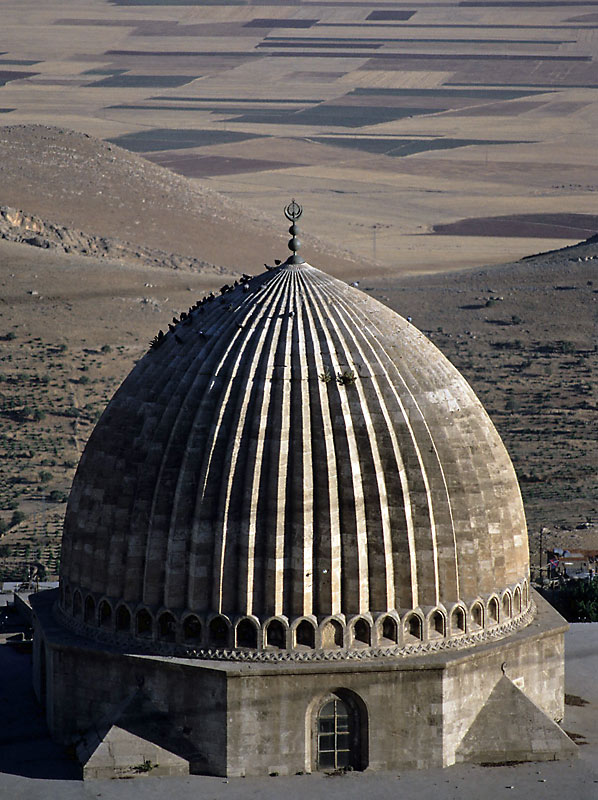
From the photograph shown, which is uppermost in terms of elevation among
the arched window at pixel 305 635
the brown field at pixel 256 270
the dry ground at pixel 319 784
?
the brown field at pixel 256 270

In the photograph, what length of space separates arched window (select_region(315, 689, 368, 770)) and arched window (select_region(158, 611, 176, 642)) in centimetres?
319

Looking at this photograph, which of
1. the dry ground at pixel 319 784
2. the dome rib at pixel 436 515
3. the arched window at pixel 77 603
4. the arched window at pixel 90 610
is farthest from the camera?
the arched window at pixel 77 603

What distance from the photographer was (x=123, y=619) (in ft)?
126

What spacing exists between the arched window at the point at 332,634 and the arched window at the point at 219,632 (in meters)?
1.87

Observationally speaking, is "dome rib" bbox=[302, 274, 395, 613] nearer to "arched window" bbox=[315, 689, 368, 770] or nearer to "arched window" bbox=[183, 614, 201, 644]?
"arched window" bbox=[315, 689, 368, 770]

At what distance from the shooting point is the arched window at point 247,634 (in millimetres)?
37375

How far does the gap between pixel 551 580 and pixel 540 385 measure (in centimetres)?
3709

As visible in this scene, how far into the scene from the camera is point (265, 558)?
122ft

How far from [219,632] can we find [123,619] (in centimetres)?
209

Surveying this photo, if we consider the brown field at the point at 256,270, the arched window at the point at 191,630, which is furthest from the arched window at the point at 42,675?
the brown field at the point at 256,270

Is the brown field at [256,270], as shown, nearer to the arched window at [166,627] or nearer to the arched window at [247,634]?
the arched window at [166,627]

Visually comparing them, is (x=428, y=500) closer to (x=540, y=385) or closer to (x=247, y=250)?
(x=540, y=385)

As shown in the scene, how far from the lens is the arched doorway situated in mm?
37625

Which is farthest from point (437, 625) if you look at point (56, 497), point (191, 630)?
point (56, 497)
